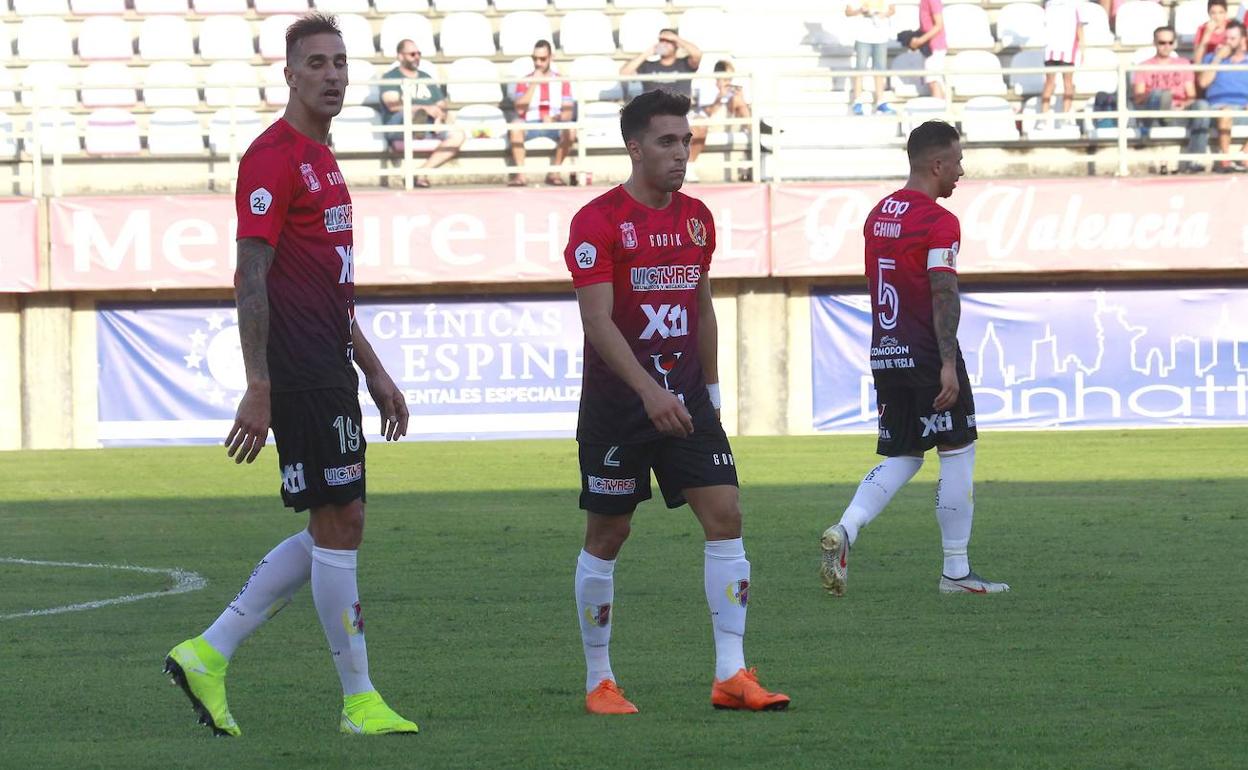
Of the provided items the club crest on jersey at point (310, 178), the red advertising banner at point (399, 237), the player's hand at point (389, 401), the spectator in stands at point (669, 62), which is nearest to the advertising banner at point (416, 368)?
the red advertising banner at point (399, 237)

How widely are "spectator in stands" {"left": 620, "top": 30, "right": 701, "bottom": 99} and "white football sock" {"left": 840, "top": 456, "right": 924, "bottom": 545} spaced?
47.1ft

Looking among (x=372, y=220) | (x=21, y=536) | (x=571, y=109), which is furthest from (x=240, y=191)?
(x=571, y=109)

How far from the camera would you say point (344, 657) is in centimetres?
560

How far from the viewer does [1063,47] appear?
23750mm

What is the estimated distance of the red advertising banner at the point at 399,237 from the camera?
21953mm

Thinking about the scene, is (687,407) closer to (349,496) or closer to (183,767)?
(349,496)

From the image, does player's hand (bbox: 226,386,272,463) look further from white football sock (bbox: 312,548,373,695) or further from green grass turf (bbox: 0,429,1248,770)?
green grass turf (bbox: 0,429,1248,770)

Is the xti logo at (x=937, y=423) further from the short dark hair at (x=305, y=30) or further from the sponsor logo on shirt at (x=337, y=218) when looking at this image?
the short dark hair at (x=305, y=30)

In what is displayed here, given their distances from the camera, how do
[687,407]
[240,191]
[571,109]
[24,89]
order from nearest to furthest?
[240,191] → [687,407] → [24,89] → [571,109]

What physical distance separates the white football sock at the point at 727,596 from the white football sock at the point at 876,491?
8.43 feet

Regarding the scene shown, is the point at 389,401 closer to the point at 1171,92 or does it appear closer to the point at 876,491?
the point at 876,491

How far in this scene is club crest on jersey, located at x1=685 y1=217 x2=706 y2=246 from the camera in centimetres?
607

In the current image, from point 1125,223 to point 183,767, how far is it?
61.1 ft

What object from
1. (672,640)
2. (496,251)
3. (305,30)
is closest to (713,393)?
(672,640)
